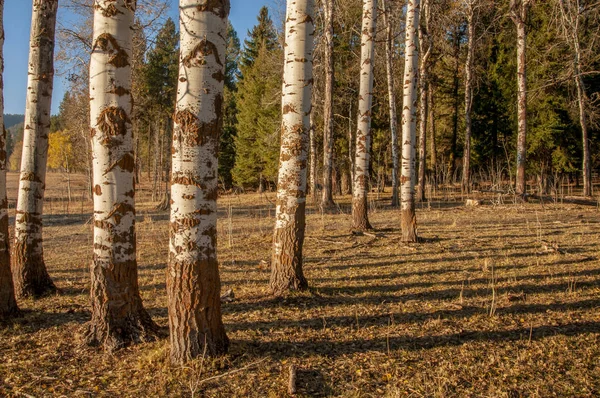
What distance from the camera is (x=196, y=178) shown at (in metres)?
3.16

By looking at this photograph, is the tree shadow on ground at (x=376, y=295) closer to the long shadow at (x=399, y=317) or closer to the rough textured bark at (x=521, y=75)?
the long shadow at (x=399, y=317)

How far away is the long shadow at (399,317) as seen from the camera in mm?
4242

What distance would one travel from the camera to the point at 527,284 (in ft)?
17.9

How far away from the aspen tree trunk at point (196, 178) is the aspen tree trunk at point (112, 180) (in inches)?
28.7

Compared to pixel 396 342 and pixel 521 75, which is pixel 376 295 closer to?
pixel 396 342

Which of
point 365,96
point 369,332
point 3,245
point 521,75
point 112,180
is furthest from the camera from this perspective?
point 521,75

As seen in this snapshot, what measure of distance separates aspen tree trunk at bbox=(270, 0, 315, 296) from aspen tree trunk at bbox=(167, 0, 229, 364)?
184cm

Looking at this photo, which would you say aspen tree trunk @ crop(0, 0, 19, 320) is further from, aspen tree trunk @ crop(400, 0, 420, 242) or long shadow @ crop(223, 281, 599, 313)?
aspen tree trunk @ crop(400, 0, 420, 242)

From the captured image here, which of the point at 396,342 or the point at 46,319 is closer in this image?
the point at 396,342

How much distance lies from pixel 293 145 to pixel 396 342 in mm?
2551

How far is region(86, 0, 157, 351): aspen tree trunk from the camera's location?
3.62 m

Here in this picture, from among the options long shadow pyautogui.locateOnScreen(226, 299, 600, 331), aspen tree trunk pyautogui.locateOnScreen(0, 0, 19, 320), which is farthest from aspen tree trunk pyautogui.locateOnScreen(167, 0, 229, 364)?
aspen tree trunk pyautogui.locateOnScreen(0, 0, 19, 320)

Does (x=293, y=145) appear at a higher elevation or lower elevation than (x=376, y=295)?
higher

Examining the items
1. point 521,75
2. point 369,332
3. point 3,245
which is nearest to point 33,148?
point 3,245
